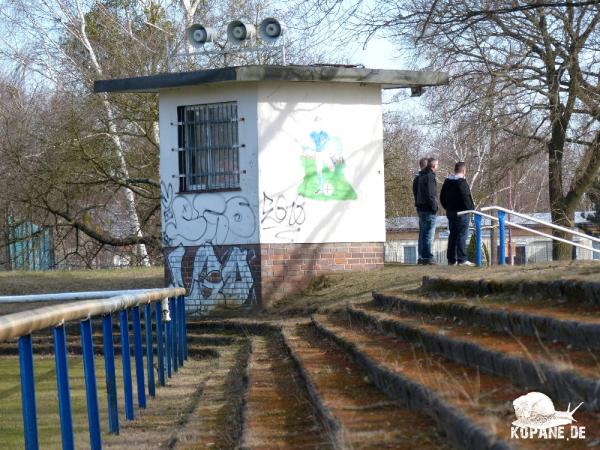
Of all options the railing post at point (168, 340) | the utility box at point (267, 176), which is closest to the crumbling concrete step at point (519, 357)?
the railing post at point (168, 340)

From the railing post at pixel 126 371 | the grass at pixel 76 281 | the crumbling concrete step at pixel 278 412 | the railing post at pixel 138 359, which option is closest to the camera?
the crumbling concrete step at pixel 278 412

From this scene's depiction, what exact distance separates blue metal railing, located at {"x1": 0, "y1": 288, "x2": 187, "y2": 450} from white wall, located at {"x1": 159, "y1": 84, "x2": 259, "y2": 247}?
16.2 feet

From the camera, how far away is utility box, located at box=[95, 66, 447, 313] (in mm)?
19109

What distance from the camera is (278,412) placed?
823 cm

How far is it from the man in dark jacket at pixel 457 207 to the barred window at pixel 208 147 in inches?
141

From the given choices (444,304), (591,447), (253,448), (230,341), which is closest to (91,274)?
(230,341)

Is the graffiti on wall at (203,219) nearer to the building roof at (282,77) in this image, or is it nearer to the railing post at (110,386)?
the building roof at (282,77)

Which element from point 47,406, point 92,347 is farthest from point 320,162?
point 92,347

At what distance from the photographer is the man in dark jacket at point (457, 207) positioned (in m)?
17.8

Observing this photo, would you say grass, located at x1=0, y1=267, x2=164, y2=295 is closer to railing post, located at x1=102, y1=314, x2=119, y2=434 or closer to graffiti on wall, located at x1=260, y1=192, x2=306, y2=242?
graffiti on wall, located at x1=260, y1=192, x2=306, y2=242

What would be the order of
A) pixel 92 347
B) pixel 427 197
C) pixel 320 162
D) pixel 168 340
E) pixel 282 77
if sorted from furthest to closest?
pixel 320 162 → pixel 282 77 → pixel 427 197 → pixel 168 340 → pixel 92 347

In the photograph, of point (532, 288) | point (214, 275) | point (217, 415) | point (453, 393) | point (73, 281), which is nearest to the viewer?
point (453, 393)

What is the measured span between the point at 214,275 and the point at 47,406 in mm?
7922

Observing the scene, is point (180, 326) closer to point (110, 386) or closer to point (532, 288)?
point (110, 386)
